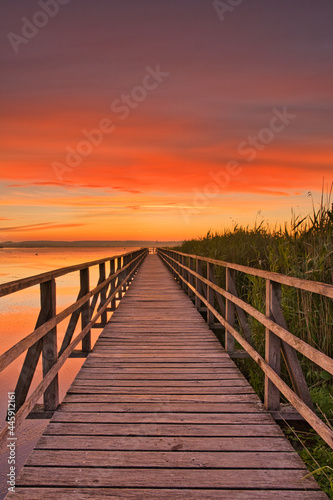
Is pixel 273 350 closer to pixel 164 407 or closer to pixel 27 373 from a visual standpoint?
pixel 164 407

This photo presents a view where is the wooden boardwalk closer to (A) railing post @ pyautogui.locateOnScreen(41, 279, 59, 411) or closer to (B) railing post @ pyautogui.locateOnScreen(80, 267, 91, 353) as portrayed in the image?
(A) railing post @ pyautogui.locateOnScreen(41, 279, 59, 411)

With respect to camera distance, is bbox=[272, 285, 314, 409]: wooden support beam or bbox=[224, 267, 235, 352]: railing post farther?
bbox=[224, 267, 235, 352]: railing post

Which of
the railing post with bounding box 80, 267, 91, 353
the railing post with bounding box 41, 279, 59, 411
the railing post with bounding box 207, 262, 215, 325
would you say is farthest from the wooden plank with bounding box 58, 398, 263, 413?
the railing post with bounding box 207, 262, 215, 325

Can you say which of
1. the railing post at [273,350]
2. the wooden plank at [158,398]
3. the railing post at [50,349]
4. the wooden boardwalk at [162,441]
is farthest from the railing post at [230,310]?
the railing post at [50,349]

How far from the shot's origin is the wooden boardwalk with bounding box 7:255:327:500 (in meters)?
2.10

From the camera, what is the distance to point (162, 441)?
2609mm

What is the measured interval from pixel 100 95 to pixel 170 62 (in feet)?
10.7

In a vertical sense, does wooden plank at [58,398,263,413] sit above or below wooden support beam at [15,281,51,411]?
below

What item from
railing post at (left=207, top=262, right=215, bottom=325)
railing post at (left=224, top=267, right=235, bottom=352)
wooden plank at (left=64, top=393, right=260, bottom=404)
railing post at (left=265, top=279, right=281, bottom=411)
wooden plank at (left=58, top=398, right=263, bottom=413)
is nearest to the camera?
railing post at (left=265, top=279, right=281, bottom=411)

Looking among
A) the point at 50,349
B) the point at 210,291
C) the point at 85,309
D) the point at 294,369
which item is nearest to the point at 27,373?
the point at 50,349

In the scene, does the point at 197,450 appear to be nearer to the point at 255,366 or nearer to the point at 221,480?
the point at 221,480

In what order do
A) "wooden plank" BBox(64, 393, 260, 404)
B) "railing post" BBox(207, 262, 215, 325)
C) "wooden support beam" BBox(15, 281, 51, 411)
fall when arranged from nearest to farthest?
"wooden support beam" BBox(15, 281, 51, 411)
"wooden plank" BBox(64, 393, 260, 404)
"railing post" BBox(207, 262, 215, 325)

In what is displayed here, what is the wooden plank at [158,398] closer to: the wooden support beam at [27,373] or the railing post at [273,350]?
the railing post at [273,350]

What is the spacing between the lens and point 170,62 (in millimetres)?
9688
